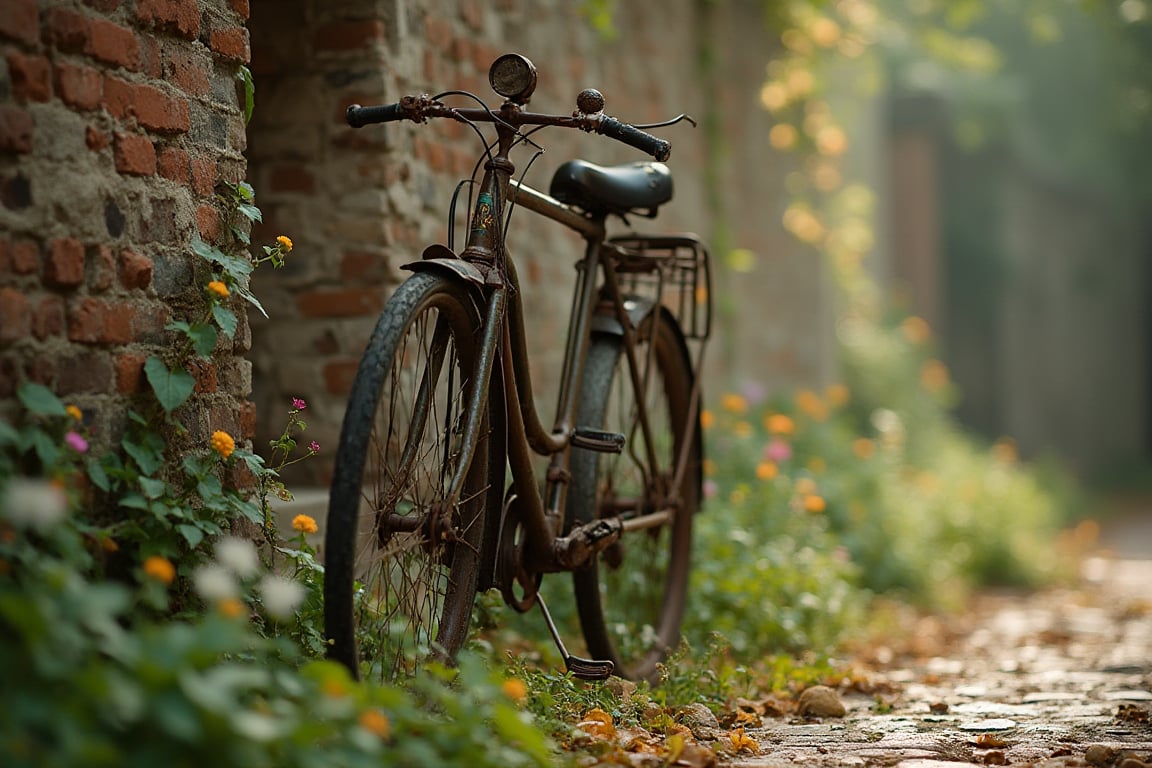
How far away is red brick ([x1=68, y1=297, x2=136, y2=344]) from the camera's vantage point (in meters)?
2.34

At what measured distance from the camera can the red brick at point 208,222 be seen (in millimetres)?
2674

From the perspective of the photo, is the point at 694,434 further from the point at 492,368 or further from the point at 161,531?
the point at 161,531

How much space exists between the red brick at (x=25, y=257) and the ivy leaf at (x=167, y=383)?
299mm

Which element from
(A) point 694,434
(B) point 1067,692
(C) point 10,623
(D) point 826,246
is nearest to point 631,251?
(A) point 694,434

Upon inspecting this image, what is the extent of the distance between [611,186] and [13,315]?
152 centimetres

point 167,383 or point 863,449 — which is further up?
point 167,383

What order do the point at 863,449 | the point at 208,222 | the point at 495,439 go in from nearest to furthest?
the point at 208,222 → the point at 495,439 → the point at 863,449

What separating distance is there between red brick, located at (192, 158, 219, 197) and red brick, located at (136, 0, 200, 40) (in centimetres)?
24

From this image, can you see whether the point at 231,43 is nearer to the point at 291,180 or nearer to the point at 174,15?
the point at 174,15

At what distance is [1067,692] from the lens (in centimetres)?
370

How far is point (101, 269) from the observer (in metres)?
2.40

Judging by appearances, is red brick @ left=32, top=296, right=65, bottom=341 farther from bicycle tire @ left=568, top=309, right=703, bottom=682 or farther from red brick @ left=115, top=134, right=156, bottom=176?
bicycle tire @ left=568, top=309, right=703, bottom=682

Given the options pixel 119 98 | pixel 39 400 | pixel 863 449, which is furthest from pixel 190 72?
pixel 863 449

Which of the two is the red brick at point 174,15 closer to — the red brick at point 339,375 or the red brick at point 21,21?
the red brick at point 21,21
